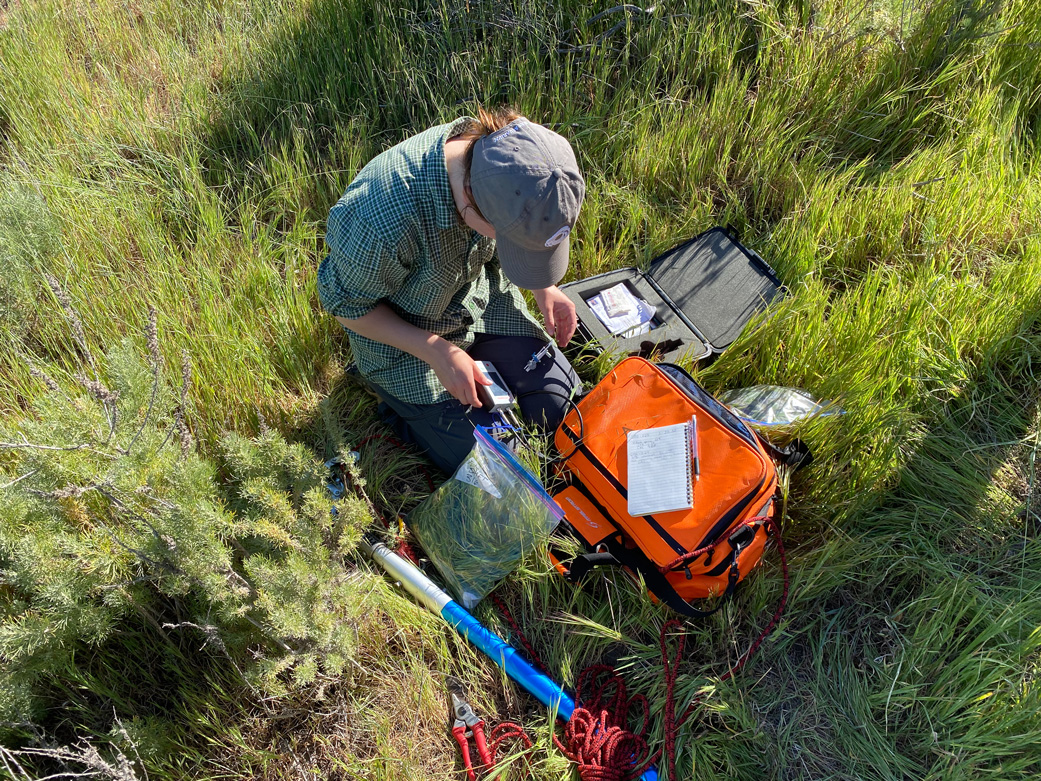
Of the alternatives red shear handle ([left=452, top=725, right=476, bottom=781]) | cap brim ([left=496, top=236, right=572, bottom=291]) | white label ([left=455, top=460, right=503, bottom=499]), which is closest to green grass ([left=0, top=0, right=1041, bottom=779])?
red shear handle ([left=452, top=725, right=476, bottom=781])

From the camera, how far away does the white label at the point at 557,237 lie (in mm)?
1685

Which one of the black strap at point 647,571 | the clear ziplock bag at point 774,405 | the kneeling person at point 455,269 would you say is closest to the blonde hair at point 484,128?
the kneeling person at point 455,269

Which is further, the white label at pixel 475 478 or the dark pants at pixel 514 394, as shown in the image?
the dark pants at pixel 514 394

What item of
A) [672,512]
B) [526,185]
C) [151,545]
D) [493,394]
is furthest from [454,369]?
[151,545]

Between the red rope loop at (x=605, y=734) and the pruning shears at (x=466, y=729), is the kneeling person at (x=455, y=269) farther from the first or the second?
the red rope loop at (x=605, y=734)

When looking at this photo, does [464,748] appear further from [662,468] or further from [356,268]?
[356,268]

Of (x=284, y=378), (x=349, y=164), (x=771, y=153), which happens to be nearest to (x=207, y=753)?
(x=284, y=378)

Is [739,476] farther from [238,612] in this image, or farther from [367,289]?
[238,612]

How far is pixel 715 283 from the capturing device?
275cm

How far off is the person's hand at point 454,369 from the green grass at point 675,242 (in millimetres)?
524

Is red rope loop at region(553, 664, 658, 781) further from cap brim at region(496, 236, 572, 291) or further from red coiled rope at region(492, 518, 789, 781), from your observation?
cap brim at region(496, 236, 572, 291)

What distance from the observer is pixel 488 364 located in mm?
2357

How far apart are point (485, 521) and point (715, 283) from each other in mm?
1446

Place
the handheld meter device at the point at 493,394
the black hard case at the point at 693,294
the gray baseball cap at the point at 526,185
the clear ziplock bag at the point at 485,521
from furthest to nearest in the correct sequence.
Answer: the black hard case at the point at 693,294
the handheld meter device at the point at 493,394
the clear ziplock bag at the point at 485,521
the gray baseball cap at the point at 526,185
